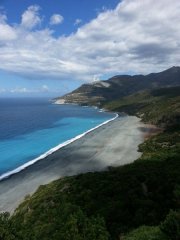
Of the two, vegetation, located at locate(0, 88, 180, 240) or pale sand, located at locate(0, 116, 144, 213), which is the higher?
vegetation, located at locate(0, 88, 180, 240)

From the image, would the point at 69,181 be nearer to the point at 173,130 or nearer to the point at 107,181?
the point at 107,181

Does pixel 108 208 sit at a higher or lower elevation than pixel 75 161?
higher

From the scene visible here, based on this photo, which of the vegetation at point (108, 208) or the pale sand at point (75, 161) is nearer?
the vegetation at point (108, 208)

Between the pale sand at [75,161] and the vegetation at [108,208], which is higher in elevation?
the vegetation at [108,208]

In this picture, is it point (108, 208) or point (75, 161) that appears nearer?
point (108, 208)

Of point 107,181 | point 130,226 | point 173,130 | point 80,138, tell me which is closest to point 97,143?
point 80,138
